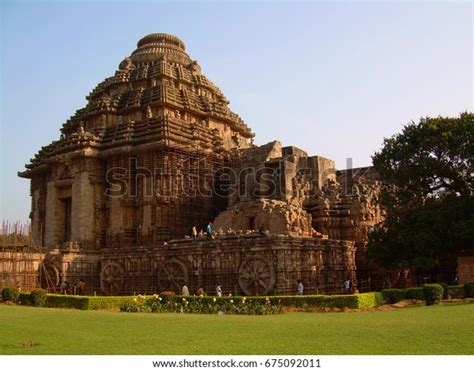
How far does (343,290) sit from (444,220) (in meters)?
6.35

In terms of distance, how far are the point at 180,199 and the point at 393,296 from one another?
16824 millimetres

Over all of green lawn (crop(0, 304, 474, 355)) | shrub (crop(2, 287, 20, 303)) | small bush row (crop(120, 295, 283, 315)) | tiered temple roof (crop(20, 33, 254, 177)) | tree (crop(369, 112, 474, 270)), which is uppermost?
tiered temple roof (crop(20, 33, 254, 177))

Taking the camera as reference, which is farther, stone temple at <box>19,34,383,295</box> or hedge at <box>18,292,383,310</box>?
stone temple at <box>19,34,383,295</box>

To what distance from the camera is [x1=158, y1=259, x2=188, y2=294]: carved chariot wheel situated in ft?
93.4

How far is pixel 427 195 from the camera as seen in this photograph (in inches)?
1309

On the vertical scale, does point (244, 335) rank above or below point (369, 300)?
below

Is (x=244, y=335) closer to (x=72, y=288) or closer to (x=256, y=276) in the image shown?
(x=256, y=276)

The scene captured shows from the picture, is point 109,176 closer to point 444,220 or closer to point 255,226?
point 255,226

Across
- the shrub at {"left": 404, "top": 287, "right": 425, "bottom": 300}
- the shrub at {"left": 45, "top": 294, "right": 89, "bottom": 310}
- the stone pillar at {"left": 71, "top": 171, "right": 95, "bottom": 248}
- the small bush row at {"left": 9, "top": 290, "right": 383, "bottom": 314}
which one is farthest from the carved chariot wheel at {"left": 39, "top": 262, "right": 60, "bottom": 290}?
the shrub at {"left": 404, "top": 287, "right": 425, "bottom": 300}

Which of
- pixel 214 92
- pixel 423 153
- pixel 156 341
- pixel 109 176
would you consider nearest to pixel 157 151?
pixel 109 176

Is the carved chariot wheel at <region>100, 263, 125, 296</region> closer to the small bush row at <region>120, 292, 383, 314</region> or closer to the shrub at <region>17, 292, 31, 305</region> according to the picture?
the shrub at <region>17, 292, 31, 305</region>

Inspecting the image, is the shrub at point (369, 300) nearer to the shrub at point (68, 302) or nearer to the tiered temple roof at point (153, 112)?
the shrub at point (68, 302)

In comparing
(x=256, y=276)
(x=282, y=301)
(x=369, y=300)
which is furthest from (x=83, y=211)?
(x=369, y=300)

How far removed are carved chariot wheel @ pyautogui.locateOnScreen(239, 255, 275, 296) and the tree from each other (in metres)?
7.88
